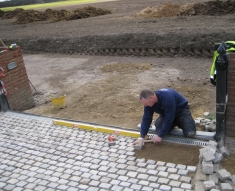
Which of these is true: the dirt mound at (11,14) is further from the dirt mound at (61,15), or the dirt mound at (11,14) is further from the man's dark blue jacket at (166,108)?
the man's dark blue jacket at (166,108)

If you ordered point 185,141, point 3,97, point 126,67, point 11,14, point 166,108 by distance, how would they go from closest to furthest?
point 166,108
point 185,141
point 3,97
point 126,67
point 11,14

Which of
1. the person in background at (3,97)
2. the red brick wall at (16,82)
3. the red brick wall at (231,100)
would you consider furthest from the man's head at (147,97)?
the red brick wall at (16,82)

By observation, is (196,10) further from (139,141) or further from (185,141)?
(139,141)

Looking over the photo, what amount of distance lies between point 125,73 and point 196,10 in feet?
36.6

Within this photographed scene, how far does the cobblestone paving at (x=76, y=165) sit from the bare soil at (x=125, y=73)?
0.41 meters

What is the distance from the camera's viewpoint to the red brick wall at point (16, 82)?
322 inches

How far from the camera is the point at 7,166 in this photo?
5645mm

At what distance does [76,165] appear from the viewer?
5398 mm

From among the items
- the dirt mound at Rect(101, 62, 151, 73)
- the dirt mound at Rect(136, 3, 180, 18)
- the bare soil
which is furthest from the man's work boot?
the dirt mound at Rect(136, 3, 180, 18)

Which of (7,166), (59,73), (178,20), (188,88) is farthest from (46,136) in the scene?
(178,20)

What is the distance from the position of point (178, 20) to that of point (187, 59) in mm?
6904

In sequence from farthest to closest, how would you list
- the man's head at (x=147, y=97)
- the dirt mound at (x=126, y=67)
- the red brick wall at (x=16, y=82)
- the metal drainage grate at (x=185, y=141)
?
1. the dirt mound at (x=126, y=67)
2. the red brick wall at (x=16, y=82)
3. the metal drainage grate at (x=185, y=141)
4. the man's head at (x=147, y=97)

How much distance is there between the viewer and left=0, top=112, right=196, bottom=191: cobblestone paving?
15.5 feet

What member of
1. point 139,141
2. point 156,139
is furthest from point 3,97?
point 156,139
